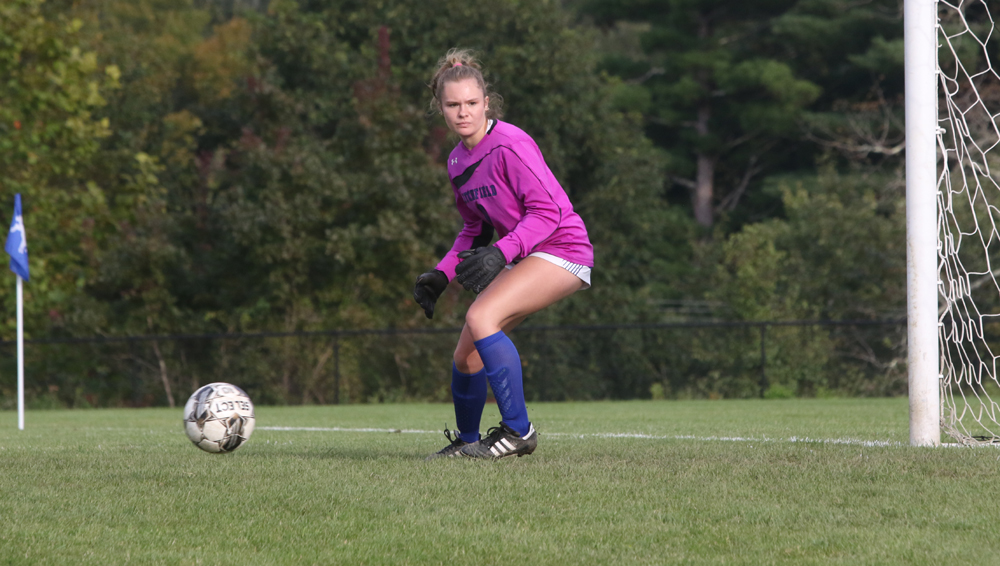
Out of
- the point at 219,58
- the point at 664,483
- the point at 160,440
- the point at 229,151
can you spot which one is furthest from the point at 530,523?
the point at 219,58

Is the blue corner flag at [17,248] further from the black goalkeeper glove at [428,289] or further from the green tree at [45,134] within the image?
the green tree at [45,134]

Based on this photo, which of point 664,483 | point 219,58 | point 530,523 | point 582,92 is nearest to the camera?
point 530,523

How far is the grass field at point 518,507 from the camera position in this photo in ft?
10.7

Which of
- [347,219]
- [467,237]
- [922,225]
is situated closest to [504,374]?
[467,237]

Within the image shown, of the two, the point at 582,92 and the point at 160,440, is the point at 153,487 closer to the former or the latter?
the point at 160,440

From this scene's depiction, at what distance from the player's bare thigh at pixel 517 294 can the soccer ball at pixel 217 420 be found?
1321 millimetres

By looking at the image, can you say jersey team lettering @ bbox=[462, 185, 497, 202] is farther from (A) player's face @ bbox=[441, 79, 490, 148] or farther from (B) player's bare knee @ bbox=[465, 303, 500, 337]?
(B) player's bare knee @ bbox=[465, 303, 500, 337]

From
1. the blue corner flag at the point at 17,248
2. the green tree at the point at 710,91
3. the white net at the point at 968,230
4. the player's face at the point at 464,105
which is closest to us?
the player's face at the point at 464,105

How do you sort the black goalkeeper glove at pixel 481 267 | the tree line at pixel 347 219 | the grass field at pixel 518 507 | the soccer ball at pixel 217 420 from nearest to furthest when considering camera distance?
the grass field at pixel 518 507 → the black goalkeeper glove at pixel 481 267 → the soccer ball at pixel 217 420 → the tree line at pixel 347 219

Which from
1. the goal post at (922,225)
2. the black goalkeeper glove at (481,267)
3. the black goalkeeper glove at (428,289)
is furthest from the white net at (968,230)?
the black goalkeeper glove at (428,289)

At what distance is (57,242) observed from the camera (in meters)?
21.3

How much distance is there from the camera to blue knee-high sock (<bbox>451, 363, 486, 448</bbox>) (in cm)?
554

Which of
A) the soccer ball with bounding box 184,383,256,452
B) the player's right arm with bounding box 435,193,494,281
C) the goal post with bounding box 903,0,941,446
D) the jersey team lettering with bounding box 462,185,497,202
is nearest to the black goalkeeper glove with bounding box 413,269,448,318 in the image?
the player's right arm with bounding box 435,193,494,281

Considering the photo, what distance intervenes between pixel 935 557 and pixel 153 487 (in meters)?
3.04
